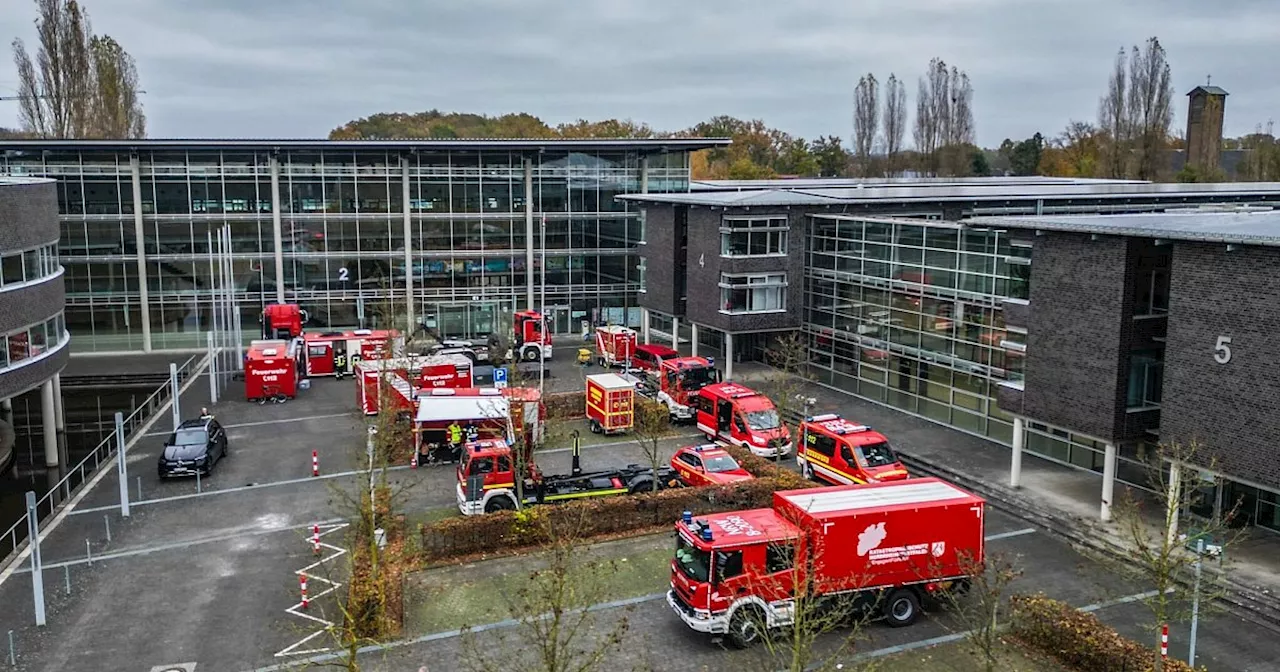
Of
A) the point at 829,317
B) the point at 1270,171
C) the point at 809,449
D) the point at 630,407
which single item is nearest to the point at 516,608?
the point at 809,449

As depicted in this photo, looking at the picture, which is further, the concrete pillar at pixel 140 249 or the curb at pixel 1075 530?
the concrete pillar at pixel 140 249

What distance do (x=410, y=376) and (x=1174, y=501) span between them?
22.7 m

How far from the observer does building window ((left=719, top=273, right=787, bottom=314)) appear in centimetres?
3862

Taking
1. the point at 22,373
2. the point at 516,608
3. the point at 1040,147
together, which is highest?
the point at 1040,147

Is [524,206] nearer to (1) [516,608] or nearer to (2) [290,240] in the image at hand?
(2) [290,240]

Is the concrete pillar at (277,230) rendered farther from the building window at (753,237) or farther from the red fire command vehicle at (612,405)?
the building window at (753,237)

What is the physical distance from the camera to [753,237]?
3866 cm

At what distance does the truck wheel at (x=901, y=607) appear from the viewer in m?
18.5

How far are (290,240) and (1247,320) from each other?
4189 centimetres

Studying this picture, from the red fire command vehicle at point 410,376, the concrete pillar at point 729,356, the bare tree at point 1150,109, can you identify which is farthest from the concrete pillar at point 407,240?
the bare tree at point 1150,109

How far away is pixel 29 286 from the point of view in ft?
96.0

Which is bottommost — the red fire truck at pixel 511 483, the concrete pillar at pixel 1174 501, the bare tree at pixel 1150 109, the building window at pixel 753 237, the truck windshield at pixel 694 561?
the red fire truck at pixel 511 483

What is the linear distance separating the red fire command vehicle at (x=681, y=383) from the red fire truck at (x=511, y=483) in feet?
27.2

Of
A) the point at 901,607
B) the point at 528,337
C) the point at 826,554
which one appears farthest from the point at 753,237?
the point at 826,554
